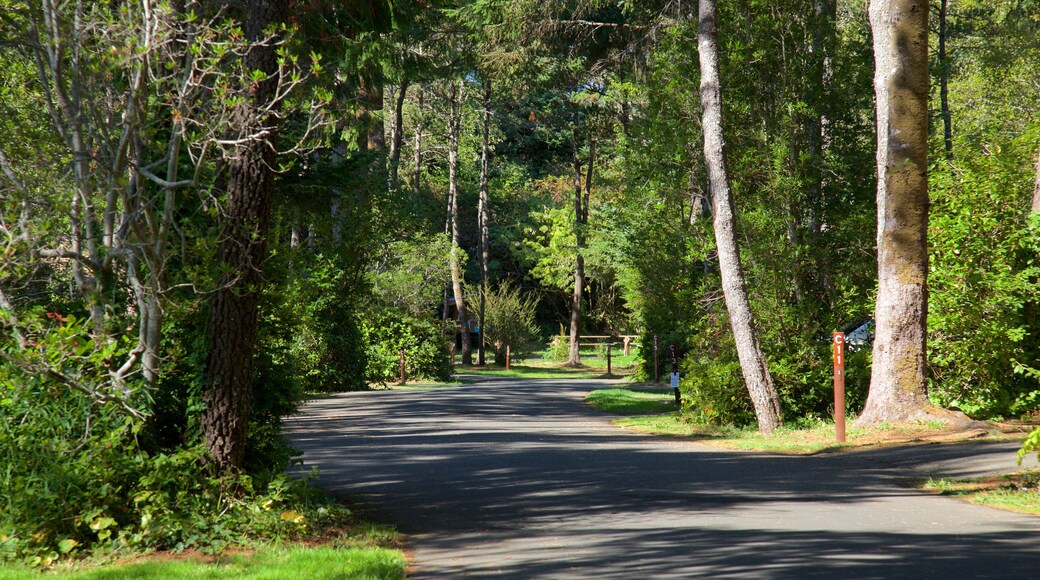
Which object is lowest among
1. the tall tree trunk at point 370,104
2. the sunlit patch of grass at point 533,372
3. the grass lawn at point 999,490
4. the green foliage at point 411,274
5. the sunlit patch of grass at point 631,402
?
the grass lawn at point 999,490

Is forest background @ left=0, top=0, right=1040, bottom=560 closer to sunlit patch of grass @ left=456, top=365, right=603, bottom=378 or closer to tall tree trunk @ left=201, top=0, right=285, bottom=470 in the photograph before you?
tall tree trunk @ left=201, top=0, right=285, bottom=470

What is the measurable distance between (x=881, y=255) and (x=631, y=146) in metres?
6.34

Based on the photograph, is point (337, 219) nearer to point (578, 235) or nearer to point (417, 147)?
point (578, 235)

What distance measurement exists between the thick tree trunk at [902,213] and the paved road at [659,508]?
1968 millimetres

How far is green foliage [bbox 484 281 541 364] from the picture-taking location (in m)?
48.1

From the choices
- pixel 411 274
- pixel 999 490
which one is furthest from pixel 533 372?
pixel 999 490

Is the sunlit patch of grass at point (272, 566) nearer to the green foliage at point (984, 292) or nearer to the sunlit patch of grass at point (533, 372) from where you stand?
the green foliage at point (984, 292)

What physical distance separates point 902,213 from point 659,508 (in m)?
7.89

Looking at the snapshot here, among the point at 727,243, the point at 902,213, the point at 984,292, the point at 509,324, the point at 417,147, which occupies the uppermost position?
the point at 417,147

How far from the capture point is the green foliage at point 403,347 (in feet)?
109

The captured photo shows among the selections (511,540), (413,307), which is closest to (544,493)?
(511,540)

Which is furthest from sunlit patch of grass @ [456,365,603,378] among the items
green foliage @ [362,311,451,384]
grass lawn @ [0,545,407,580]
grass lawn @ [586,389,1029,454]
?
grass lawn @ [0,545,407,580]

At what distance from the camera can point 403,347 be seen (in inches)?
1371

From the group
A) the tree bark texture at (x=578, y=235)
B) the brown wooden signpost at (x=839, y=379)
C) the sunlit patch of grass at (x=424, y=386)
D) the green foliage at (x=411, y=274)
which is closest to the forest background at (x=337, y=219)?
the green foliage at (x=411, y=274)
